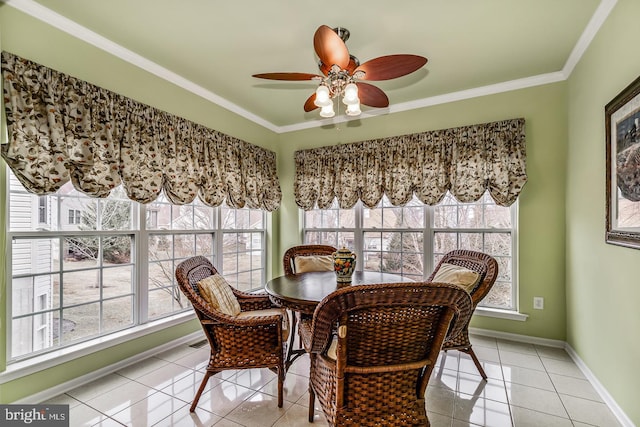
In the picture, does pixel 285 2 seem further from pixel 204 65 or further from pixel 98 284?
pixel 98 284

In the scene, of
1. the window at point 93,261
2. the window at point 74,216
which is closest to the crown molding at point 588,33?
the window at point 93,261

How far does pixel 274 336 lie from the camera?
216 centimetres

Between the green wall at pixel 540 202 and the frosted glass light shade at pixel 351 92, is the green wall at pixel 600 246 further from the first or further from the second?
the frosted glass light shade at pixel 351 92

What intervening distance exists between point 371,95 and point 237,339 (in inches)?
79.4

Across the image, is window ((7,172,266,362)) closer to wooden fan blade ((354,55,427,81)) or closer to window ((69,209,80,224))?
Answer: window ((69,209,80,224))

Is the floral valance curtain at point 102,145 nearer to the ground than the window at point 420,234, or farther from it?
farther from it

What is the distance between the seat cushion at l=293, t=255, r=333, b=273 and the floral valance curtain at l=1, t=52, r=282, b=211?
107 centimetres

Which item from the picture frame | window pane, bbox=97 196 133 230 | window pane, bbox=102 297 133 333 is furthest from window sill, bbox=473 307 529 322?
window pane, bbox=97 196 133 230

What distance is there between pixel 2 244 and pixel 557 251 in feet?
14.8

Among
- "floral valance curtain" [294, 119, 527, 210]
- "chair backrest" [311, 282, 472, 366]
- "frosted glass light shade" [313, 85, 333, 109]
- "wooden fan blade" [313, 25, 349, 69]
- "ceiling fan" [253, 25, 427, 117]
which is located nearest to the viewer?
"chair backrest" [311, 282, 472, 366]

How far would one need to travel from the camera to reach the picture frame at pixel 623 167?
69.5 inches

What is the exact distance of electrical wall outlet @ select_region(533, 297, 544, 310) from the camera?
314cm

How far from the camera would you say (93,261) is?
2598 mm

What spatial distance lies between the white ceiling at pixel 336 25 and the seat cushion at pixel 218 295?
1906mm
